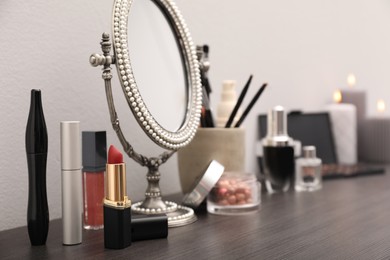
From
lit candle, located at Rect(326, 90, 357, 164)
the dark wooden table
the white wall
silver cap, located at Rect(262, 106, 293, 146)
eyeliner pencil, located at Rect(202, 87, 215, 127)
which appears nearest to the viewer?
the dark wooden table

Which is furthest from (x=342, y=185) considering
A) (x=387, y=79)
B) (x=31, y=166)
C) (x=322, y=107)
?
(x=387, y=79)

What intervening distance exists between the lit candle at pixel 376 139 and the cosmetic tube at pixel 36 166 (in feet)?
3.18

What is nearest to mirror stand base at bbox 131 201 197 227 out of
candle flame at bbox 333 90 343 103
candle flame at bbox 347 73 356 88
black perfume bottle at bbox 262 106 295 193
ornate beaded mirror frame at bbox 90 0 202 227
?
ornate beaded mirror frame at bbox 90 0 202 227

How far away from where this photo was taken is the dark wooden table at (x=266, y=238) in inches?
23.0

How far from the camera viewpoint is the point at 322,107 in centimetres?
143

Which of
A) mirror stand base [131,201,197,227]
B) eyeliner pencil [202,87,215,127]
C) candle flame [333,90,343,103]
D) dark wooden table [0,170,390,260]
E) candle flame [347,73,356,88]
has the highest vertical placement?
candle flame [347,73,356,88]

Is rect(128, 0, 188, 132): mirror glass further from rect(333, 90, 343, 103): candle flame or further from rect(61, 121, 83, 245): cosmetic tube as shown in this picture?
rect(333, 90, 343, 103): candle flame

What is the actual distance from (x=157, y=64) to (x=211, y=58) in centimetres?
31

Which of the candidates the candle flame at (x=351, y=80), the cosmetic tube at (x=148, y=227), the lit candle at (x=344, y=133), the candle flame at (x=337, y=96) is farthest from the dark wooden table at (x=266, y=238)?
the candle flame at (x=351, y=80)

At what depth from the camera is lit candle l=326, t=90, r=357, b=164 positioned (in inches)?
50.7

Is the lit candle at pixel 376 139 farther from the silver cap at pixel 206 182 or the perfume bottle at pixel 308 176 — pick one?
the silver cap at pixel 206 182

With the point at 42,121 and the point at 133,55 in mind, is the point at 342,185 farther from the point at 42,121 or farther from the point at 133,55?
the point at 42,121

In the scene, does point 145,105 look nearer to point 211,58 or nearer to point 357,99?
point 211,58

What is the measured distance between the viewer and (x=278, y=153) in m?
0.97
